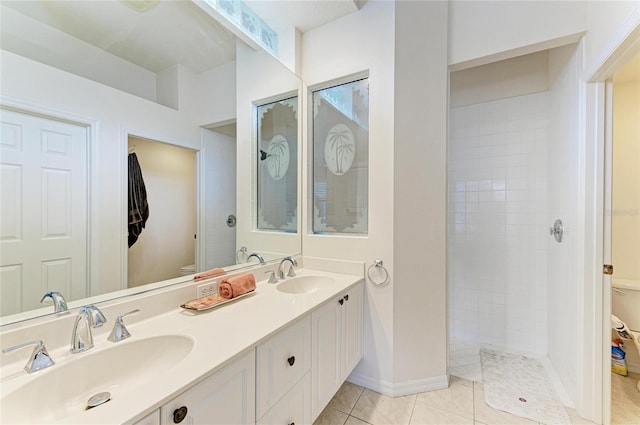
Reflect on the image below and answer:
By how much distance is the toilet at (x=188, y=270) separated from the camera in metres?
1.32

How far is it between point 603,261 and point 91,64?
2.66 metres

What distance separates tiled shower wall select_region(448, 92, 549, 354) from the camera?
2270mm

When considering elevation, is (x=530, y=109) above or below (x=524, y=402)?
above

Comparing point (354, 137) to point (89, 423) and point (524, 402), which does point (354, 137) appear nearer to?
point (89, 423)

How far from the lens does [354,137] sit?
200cm

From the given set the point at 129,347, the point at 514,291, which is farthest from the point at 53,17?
the point at 514,291

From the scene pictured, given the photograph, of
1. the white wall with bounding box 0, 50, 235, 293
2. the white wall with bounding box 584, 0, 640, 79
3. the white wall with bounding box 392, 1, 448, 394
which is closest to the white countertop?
the white wall with bounding box 0, 50, 235, 293

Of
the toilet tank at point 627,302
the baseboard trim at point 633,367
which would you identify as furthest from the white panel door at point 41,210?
the baseboard trim at point 633,367

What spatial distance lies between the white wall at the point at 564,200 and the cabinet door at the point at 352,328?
1.30 meters

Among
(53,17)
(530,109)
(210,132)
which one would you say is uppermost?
(530,109)

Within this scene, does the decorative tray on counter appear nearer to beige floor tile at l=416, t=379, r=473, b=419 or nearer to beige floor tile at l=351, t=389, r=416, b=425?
beige floor tile at l=351, t=389, r=416, b=425

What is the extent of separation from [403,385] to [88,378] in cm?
174

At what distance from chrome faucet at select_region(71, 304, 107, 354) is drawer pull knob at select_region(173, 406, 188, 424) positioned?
0.44 meters

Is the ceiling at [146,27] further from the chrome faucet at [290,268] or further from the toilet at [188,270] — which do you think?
the chrome faucet at [290,268]
